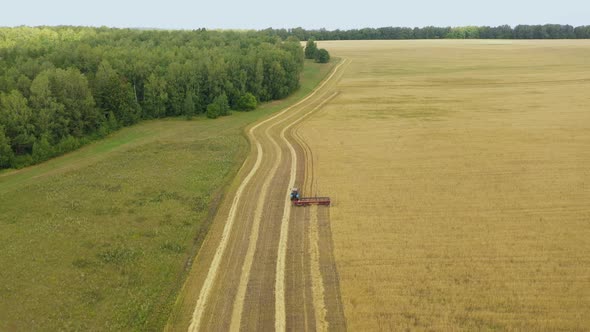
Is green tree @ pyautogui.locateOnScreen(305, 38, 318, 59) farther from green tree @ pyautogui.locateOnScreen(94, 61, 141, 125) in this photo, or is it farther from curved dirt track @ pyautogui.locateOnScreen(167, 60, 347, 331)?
curved dirt track @ pyautogui.locateOnScreen(167, 60, 347, 331)

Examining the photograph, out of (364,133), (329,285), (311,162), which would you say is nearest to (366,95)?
(364,133)

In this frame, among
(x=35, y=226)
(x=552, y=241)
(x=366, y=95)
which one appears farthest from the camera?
(x=366, y=95)

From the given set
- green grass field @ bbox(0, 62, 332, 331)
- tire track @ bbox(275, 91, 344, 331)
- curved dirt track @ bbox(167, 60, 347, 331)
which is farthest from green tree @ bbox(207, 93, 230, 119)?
curved dirt track @ bbox(167, 60, 347, 331)

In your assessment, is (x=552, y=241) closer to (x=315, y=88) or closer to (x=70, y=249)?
(x=70, y=249)

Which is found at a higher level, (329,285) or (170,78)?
(170,78)

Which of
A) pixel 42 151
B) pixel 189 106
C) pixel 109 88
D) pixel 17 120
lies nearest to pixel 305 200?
pixel 42 151

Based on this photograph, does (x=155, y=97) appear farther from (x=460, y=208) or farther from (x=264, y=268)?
(x=460, y=208)
